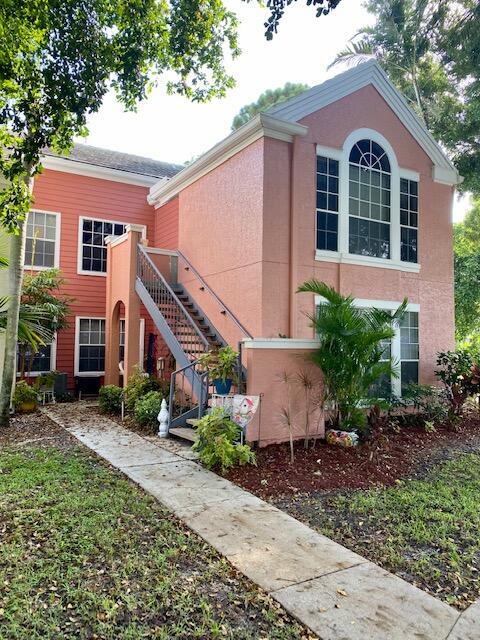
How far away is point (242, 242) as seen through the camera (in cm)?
877

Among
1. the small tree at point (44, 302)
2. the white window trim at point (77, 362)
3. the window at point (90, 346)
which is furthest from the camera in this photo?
the window at point (90, 346)

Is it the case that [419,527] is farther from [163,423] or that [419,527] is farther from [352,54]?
[352,54]

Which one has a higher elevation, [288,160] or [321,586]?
[288,160]

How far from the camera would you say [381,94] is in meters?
9.89

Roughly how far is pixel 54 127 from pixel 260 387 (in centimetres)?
463

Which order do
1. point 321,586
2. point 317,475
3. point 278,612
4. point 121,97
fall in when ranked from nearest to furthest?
point 278,612 < point 321,586 < point 317,475 < point 121,97

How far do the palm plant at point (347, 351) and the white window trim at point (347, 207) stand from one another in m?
1.85

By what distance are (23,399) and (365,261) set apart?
8039mm

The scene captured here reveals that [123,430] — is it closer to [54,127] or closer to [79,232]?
[54,127]

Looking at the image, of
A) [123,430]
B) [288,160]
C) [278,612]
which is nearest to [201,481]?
[278,612]

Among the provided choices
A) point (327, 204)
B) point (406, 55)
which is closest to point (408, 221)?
point (327, 204)

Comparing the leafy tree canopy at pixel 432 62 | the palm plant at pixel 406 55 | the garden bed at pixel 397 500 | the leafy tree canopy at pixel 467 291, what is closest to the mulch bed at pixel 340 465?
the garden bed at pixel 397 500

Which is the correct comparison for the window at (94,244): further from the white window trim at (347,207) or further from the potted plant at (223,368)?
the white window trim at (347,207)

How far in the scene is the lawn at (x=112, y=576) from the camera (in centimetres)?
270
